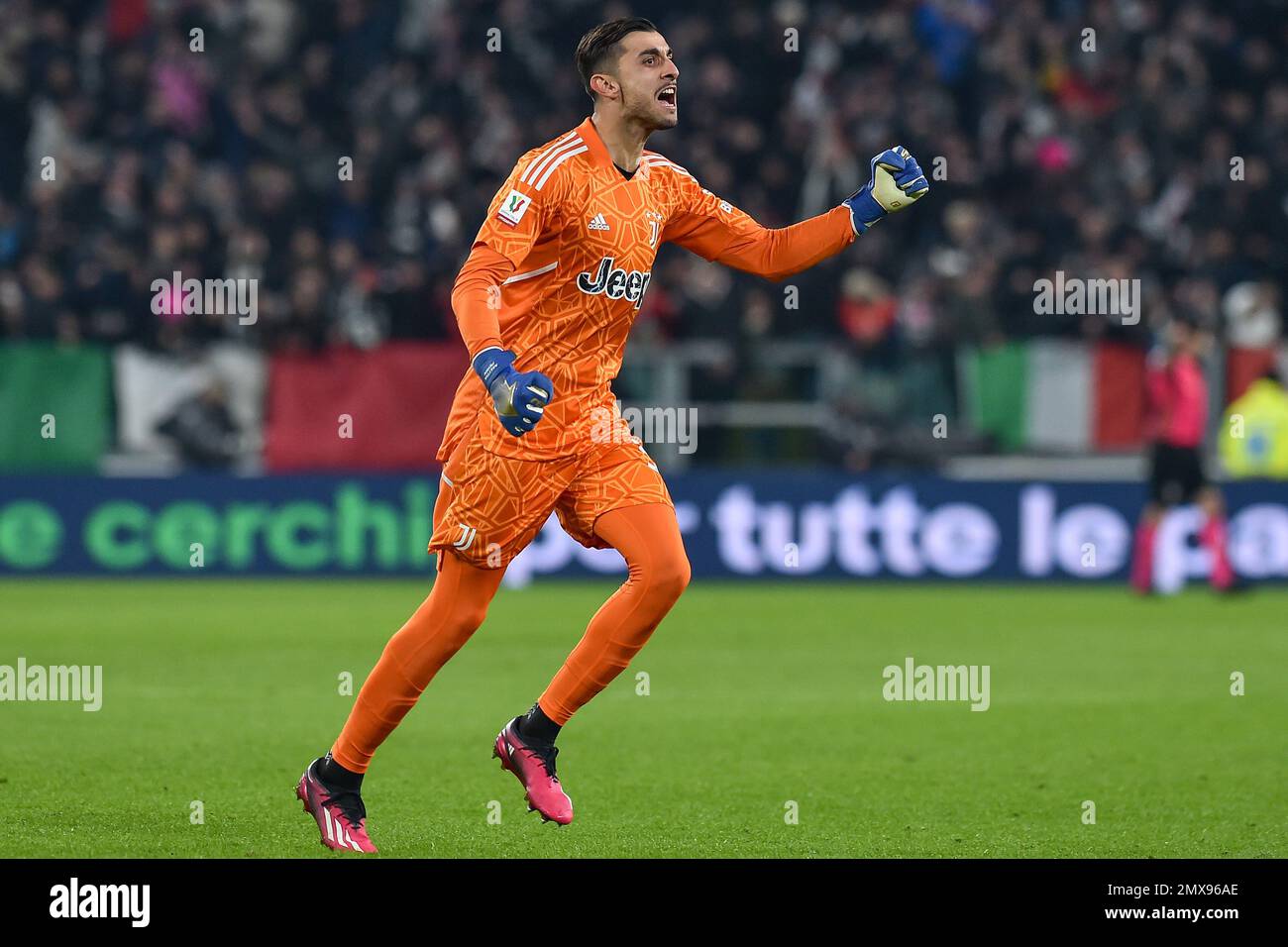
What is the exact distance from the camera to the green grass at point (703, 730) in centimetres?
682

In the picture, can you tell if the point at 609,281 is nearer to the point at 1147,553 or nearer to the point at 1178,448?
the point at 1178,448

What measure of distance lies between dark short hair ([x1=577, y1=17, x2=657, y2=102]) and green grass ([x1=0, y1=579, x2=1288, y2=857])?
2.43 metres

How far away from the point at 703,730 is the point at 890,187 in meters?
3.36

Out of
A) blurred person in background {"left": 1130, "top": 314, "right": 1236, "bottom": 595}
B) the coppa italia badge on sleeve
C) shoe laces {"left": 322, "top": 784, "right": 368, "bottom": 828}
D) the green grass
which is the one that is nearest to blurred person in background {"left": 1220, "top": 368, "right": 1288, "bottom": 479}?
blurred person in background {"left": 1130, "top": 314, "right": 1236, "bottom": 595}

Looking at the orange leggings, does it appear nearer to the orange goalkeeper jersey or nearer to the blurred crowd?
the orange goalkeeper jersey

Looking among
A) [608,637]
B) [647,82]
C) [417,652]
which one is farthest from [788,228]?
[417,652]

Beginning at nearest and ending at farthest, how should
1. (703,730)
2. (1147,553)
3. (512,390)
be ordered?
1. (512,390)
2. (703,730)
3. (1147,553)

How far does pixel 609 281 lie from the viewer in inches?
259

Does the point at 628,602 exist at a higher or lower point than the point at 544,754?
higher

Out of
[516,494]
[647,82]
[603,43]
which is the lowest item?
[516,494]

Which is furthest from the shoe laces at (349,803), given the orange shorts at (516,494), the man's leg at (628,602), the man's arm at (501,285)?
A: the man's arm at (501,285)

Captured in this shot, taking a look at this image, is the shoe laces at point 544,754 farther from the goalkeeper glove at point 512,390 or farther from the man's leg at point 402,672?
the goalkeeper glove at point 512,390

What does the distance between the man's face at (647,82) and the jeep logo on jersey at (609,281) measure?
46cm

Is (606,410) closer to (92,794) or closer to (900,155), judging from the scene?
(900,155)
